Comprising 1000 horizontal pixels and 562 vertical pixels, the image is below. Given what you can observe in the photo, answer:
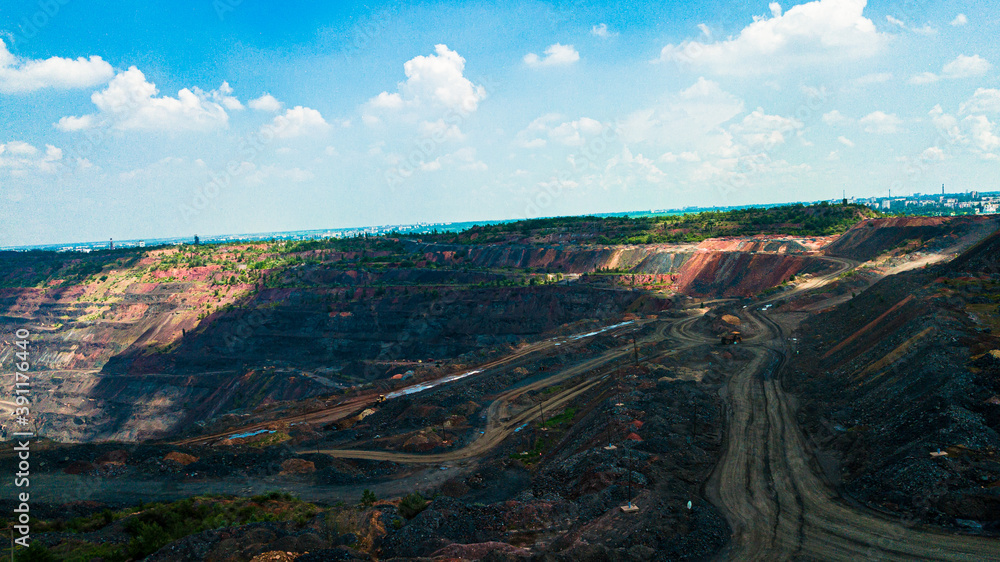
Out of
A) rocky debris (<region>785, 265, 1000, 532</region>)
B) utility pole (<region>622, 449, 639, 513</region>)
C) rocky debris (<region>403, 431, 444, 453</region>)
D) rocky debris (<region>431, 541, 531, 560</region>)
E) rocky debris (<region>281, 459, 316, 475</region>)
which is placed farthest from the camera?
rocky debris (<region>403, 431, 444, 453</region>)

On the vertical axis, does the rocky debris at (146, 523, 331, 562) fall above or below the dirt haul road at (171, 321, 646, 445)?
above

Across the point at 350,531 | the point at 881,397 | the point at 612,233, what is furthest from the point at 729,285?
the point at 350,531

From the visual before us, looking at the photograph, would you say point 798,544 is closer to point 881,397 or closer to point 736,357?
point 881,397

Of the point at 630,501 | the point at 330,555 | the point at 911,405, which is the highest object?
the point at 911,405

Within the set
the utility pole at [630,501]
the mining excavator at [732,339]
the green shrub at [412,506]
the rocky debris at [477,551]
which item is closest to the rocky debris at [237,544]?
the rocky debris at [477,551]

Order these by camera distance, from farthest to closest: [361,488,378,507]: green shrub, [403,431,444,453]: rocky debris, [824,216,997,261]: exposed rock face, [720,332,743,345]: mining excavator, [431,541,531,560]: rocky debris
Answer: [824,216,997,261]: exposed rock face
[720,332,743,345]: mining excavator
[403,431,444,453]: rocky debris
[361,488,378,507]: green shrub
[431,541,531,560]: rocky debris

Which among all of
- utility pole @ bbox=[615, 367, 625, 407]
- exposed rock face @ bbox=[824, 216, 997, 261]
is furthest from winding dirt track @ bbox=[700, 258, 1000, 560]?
exposed rock face @ bbox=[824, 216, 997, 261]

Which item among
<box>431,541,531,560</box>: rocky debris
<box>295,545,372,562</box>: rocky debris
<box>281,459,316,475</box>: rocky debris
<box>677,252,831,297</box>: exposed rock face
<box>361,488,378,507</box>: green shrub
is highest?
<box>677,252,831,297</box>: exposed rock face

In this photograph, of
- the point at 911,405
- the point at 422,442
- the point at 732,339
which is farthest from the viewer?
the point at 732,339

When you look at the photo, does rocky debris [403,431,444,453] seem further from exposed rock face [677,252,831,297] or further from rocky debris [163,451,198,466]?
exposed rock face [677,252,831,297]

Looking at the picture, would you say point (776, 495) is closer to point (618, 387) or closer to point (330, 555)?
point (618, 387)

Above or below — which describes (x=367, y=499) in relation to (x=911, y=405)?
below

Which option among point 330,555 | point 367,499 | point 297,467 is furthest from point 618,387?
point 330,555
